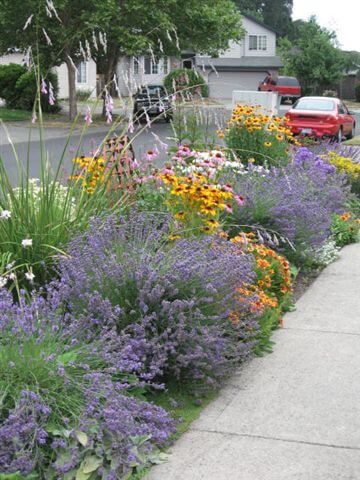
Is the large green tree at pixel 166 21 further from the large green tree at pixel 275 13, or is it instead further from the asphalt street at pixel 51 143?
the large green tree at pixel 275 13

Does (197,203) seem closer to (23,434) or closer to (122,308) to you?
(122,308)

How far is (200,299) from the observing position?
184 inches

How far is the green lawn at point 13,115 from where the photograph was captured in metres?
34.4

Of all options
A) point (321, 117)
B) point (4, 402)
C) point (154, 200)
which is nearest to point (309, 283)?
point (154, 200)

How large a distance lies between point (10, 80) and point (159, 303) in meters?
37.8

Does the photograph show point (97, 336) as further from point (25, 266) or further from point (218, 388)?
point (25, 266)

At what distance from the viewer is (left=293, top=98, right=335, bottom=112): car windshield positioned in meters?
25.8

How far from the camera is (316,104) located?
26.0 metres

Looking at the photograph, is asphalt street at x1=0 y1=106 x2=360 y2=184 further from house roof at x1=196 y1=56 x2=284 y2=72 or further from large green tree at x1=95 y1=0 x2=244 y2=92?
house roof at x1=196 y1=56 x2=284 y2=72

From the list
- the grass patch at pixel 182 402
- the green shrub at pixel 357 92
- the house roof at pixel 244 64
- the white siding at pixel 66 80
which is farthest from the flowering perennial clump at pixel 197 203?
the house roof at pixel 244 64

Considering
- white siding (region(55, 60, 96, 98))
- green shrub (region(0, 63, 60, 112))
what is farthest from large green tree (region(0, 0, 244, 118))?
white siding (region(55, 60, 96, 98))

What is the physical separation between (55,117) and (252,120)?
86.3 ft

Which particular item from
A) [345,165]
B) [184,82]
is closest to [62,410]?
[184,82]

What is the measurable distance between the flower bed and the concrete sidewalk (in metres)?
0.16
